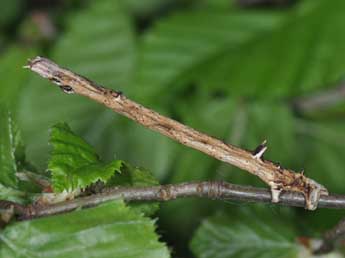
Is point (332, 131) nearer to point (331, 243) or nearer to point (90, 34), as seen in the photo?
point (90, 34)

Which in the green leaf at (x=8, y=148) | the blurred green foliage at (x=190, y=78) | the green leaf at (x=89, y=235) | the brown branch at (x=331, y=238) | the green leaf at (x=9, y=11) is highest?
the green leaf at (x=9, y=11)

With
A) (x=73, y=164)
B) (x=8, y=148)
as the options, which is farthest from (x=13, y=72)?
(x=73, y=164)

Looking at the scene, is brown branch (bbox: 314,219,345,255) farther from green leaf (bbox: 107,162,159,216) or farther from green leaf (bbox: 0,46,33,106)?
green leaf (bbox: 0,46,33,106)

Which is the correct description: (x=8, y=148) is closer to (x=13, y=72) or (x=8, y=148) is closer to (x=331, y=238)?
(x=331, y=238)

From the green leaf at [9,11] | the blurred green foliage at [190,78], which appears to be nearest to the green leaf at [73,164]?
the blurred green foliage at [190,78]

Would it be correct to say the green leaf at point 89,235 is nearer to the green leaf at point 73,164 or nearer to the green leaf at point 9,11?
the green leaf at point 73,164

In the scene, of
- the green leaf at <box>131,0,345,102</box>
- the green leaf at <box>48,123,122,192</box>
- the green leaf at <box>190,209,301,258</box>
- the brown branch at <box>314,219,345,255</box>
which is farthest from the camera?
the green leaf at <box>131,0,345,102</box>

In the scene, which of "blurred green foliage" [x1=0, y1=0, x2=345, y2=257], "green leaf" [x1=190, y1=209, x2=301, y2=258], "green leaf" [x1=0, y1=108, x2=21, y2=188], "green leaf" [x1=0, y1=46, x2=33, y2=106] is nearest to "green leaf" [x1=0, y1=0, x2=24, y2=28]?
"blurred green foliage" [x1=0, y1=0, x2=345, y2=257]
